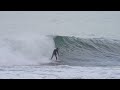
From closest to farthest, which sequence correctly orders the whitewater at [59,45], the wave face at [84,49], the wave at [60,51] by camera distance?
the whitewater at [59,45] < the wave at [60,51] < the wave face at [84,49]

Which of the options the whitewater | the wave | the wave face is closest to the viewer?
the whitewater

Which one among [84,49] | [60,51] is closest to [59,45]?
[60,51]

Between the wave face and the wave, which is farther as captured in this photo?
the wave face

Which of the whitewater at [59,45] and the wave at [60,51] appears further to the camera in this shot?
the wave at [60,51]

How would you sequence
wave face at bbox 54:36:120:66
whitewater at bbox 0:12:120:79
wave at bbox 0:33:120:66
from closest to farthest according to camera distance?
whitewater at bbox 0:12:120:79
wave at bbox 0:33:120:66
wave face at bbox 54:36:120:66
